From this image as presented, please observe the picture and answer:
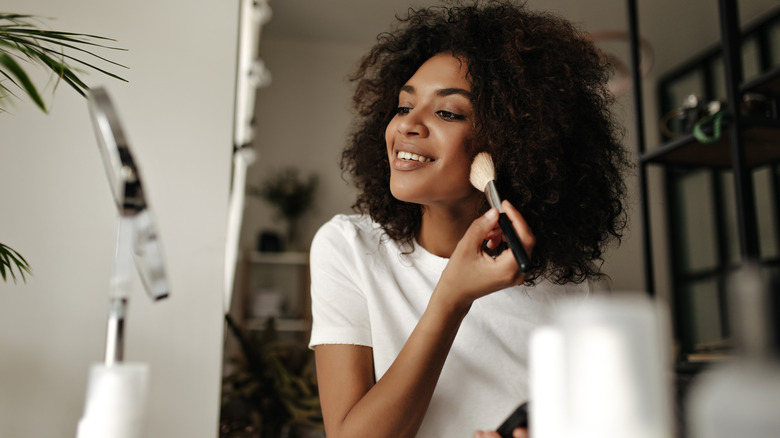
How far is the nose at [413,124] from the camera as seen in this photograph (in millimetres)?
968

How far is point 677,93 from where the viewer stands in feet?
16.0

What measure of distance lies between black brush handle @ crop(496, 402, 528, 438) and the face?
1.70 feet

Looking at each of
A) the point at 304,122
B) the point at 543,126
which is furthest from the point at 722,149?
the point at 304,122

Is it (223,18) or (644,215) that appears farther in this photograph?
(644,215)

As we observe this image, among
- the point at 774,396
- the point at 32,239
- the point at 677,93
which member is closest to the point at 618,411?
the point at 774,396

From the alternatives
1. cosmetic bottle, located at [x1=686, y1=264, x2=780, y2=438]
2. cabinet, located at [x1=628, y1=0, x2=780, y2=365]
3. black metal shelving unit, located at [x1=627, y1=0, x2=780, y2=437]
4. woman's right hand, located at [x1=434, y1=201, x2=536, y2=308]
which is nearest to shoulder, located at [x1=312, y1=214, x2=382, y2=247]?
woman's right hand, located at [x1=434, y1=201, x2=536, y2=308]

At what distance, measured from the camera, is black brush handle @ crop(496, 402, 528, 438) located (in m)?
0.45

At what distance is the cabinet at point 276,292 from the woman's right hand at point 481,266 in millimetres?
3357

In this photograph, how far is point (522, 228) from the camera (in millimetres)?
697

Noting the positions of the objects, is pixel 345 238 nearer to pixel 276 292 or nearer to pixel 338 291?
pixel 338 291

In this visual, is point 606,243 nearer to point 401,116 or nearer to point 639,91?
point 401,116

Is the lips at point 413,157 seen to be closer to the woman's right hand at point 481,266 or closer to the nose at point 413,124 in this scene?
the nose at point 413,124

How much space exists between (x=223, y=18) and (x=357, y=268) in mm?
475

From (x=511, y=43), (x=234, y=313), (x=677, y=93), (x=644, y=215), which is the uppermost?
(x=677, y=93)
